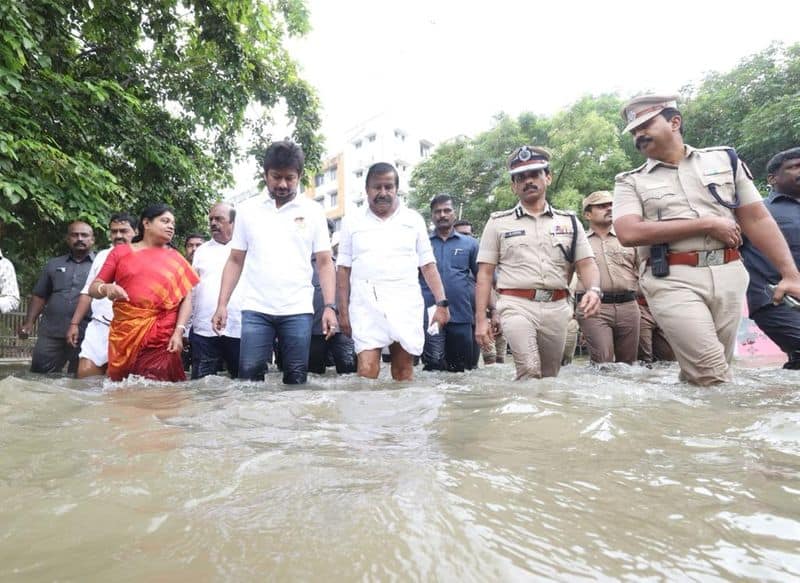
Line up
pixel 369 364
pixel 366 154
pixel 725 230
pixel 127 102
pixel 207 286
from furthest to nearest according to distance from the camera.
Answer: pixel 366 154, pixel 127 102, pixel 207 286, pixel 369 364, pixel 725 230

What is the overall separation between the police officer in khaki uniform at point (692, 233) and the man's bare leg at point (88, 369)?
3.79m

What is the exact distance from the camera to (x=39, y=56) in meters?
4.95

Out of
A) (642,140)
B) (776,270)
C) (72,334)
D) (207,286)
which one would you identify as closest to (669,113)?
(642,140)

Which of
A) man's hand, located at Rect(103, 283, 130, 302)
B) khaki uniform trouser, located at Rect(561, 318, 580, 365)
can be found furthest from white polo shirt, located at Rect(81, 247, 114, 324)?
khaki uniform trouser, located at Rect(561, 318, 580, 365)

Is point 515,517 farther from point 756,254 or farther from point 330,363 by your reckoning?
point 330,363

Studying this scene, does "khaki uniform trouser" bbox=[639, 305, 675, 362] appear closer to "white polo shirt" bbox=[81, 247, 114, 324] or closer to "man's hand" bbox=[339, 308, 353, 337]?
"man's hand" bbox=[339, 308, 353, 337]

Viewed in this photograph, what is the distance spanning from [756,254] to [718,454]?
2.80 m

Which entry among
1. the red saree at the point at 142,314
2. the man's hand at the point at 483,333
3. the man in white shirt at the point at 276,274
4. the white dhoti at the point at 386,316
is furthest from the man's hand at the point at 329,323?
the red saree at the point at 142,314

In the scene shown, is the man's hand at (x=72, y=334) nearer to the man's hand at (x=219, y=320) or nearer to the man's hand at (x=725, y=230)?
the man's hand at (x=219, y=320)

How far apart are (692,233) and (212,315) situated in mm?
3372

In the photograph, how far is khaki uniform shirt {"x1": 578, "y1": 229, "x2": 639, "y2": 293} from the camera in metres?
4.97

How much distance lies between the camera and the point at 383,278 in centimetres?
377

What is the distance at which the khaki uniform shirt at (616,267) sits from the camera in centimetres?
497

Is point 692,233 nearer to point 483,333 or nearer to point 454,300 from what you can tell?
point 483,333
